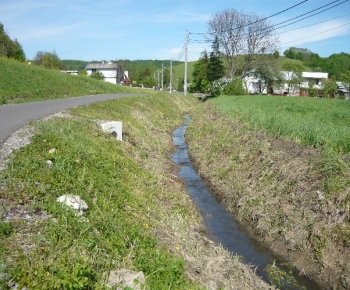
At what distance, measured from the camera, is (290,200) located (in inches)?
318

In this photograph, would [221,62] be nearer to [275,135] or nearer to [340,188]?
[275,135]

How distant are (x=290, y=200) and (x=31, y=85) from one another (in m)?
22.6

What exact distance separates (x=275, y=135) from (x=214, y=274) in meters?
7.67

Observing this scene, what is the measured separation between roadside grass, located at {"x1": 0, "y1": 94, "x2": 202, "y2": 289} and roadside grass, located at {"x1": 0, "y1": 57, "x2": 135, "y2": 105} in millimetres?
11888

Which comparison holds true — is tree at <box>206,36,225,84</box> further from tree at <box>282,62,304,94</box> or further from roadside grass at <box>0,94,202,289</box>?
roadside grass at <box>0,94,202,289</box>

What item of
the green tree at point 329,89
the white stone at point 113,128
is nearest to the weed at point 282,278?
the white stone at point 113,128

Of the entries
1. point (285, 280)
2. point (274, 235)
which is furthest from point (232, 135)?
point (285, 280)

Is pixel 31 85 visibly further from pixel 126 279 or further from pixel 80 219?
pixel 126 279

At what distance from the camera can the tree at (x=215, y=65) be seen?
59.5m

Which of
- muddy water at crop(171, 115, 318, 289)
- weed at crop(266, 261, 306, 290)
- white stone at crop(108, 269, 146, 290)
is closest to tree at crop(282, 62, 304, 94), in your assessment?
muddy water at crop(171, 115, 318, 289)

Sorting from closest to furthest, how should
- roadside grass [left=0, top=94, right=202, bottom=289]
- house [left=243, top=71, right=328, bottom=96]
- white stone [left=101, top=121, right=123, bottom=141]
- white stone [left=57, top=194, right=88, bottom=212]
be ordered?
roadside grass [left=0, top=94, right=202, bottom=289] < white stone [left=57, top=194, right=88, bottom=212] < white stone [left=101, top=121, right=123, bottom=141] < house [left=243, top=71, right=328, bottom=96]

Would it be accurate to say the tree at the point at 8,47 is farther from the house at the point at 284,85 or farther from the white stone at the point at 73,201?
the white stone at the point at 73,201

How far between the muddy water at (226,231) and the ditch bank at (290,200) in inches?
8.5

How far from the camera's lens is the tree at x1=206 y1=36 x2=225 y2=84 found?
2341 inches
